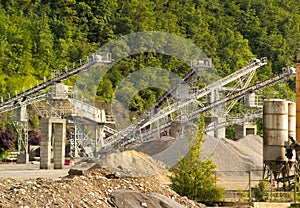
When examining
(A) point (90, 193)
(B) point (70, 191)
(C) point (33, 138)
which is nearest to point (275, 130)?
(A) point (90, 193)

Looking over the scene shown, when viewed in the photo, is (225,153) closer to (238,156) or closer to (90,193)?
(238,156)

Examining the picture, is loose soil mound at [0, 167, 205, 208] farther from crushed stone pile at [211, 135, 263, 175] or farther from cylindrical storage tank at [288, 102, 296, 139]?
crushed stone pile at [211, 135, 263, 175]

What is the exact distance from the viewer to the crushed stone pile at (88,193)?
73.3 ft

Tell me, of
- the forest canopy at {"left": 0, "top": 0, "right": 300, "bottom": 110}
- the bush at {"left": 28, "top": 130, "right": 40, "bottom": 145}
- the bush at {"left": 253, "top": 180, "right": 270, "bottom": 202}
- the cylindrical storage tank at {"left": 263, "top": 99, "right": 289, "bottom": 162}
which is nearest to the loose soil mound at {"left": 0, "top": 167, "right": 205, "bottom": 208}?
the bush at {"left": 253, "top": 180, "right": 270, "bottom": 202}

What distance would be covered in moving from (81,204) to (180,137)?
3506 cm

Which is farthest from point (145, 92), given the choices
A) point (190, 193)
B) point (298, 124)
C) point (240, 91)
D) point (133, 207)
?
point (133, 207)

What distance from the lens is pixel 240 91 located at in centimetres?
7100

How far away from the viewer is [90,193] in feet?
79.4

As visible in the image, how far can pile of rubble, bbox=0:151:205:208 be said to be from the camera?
2234cm

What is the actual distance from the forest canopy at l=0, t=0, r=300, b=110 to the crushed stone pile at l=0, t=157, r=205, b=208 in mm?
59597

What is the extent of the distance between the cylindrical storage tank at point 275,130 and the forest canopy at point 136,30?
46.6 metres

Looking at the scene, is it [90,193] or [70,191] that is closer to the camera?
[70,191]

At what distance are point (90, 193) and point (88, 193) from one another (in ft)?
0.30

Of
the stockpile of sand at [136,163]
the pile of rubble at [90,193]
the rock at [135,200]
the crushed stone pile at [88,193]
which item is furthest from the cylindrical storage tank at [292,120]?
the rock at [135,200]
